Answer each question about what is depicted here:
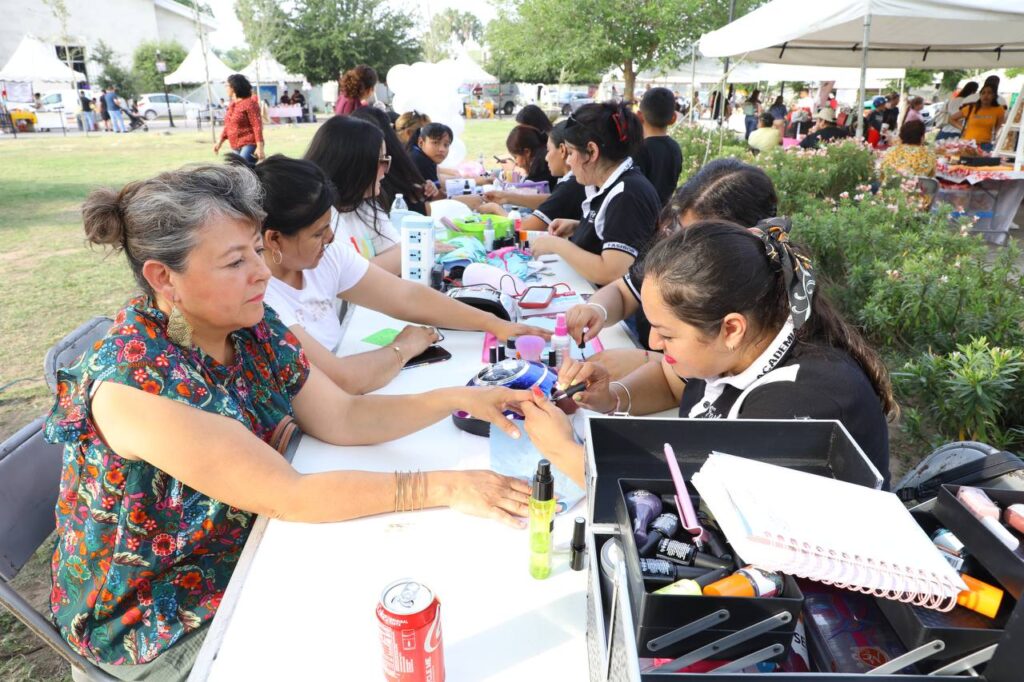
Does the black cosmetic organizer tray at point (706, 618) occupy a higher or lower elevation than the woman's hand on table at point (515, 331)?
higher

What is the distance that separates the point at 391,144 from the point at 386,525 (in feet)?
9.88

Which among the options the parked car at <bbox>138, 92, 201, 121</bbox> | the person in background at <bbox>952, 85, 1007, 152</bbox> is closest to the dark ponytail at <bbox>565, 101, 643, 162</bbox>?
the person in background at <bbox>952, 85, 1007, 152</bbox>

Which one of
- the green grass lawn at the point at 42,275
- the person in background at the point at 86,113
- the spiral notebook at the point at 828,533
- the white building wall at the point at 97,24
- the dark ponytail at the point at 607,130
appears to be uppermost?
the white building wall at the point at 97,24

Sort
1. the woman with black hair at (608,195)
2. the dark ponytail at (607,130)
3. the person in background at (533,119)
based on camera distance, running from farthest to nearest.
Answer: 1. the person in background at (533,119)
2. the dark ponytail at (607,130)
3. the woman with black hair at (608,195)

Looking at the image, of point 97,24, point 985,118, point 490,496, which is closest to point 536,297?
point 490,496

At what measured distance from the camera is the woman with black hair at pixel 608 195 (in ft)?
10.4

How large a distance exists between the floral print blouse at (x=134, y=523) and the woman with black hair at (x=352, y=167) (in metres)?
1.57

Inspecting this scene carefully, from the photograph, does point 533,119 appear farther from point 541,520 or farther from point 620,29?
point 620,29

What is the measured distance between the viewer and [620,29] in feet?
47.8

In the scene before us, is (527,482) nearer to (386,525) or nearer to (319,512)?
(386,525)

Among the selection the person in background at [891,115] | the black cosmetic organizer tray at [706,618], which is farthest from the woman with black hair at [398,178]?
the person in background at [891,115]

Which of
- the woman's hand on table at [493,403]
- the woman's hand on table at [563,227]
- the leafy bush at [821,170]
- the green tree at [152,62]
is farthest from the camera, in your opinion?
Answer: the green tree at [152,62]

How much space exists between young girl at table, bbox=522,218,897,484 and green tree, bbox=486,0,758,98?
561 inches

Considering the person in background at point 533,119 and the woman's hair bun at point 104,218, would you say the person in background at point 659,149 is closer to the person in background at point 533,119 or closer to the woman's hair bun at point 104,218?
the person in background at point 533,119
